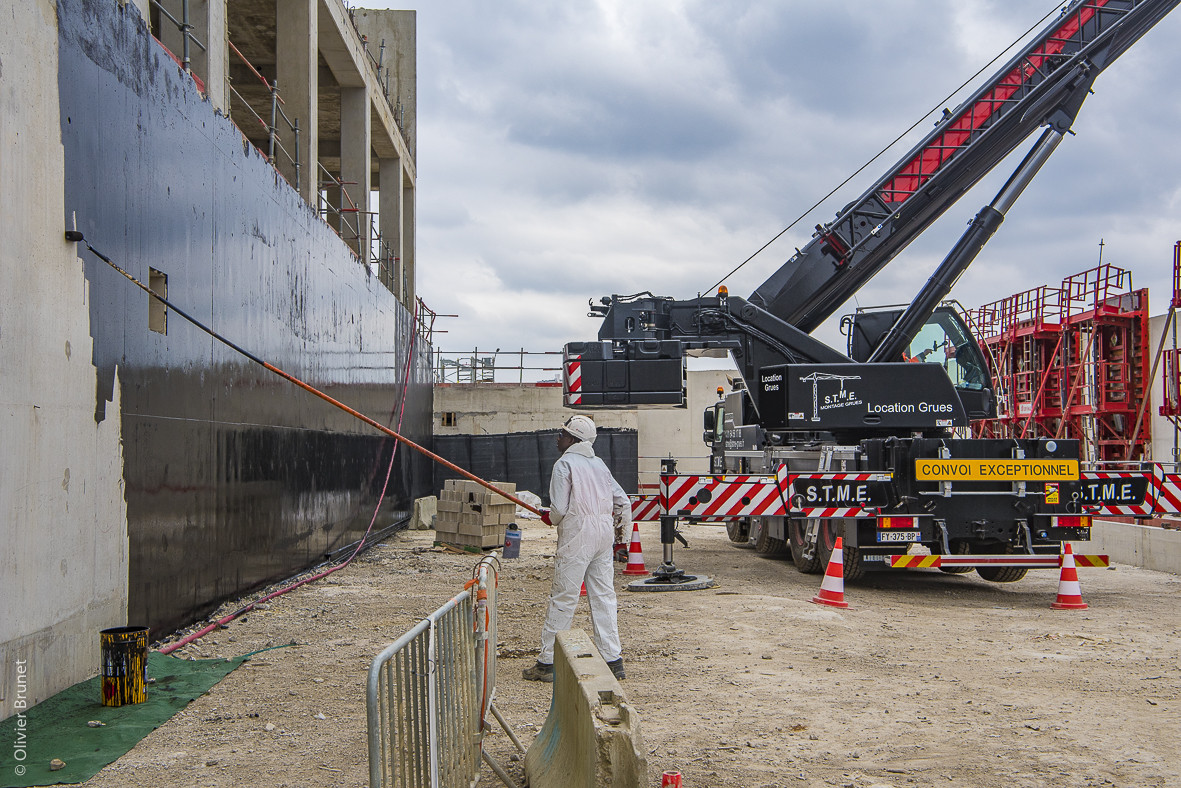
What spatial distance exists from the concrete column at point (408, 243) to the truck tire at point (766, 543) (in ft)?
37.9

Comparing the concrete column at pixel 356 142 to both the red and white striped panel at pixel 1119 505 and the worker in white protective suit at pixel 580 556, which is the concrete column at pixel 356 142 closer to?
the worker in white protective suit at pixel 580 556

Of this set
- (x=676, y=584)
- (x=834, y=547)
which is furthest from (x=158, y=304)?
(x=834, y=547)

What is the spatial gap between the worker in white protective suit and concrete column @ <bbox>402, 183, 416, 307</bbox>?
17.0m

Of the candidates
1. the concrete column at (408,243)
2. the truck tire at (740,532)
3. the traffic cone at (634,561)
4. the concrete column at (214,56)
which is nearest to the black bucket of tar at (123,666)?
the concrete column at (214,56)

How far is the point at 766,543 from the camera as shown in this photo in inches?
580

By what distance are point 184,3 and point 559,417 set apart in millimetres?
22233

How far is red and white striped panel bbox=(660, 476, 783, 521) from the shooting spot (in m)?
11.2

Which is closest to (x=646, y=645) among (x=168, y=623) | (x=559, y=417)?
(x=168, y=623)

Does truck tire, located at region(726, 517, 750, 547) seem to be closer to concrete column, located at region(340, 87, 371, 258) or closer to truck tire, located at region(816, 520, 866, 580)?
truck tire, located at region(816, 520, 866, 580)

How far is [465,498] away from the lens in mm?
→ 15688

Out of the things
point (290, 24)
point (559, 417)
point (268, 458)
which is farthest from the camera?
point (559, 417)

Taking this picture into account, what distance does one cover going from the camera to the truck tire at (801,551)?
12.1 meters

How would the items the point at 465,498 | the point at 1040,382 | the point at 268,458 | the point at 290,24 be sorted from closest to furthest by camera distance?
the point at 268,458
the point at 290,24
the point at 465,498
the point at 1040,382

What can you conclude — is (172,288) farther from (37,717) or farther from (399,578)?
(399,578)
